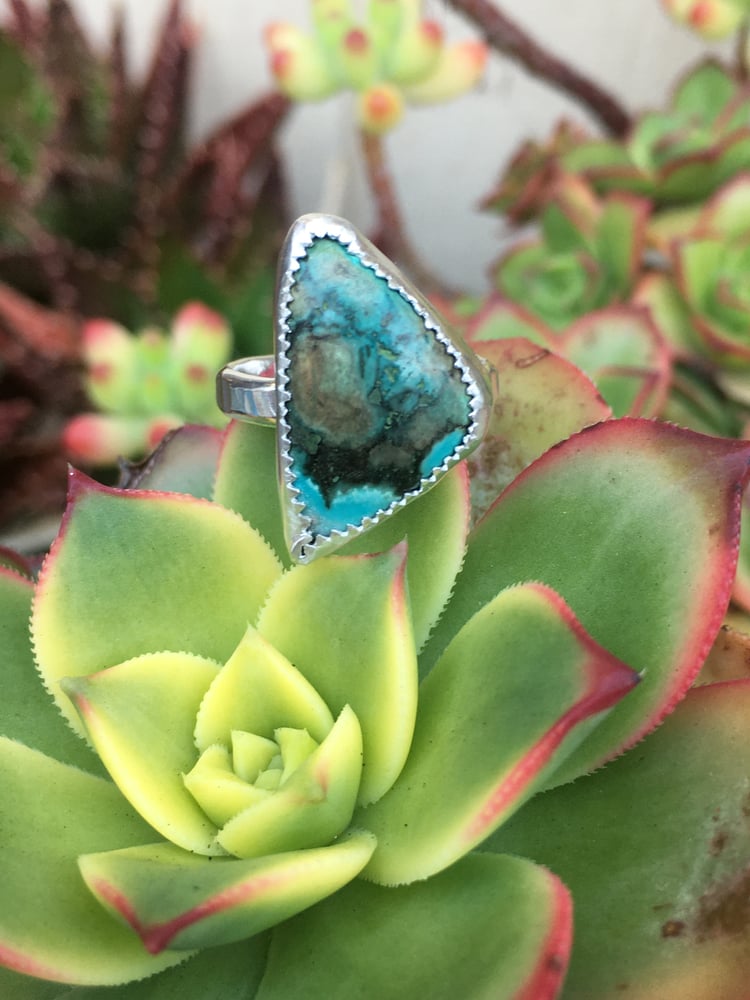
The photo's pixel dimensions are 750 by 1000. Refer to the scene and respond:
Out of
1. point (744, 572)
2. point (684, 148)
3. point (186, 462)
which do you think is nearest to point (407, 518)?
point (186, 462)

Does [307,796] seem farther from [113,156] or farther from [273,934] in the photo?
[113,156]

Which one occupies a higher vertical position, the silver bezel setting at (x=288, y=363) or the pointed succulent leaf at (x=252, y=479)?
the silver bezel setting at (x=288, y=363)

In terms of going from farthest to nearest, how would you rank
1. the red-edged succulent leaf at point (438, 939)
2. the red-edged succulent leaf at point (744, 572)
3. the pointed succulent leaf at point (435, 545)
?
the red-edged succulent leaf at point (744, 572) < the pointed succulent leaf at point (435, 545) < the red-edged succulent leaf at point (438, 939)

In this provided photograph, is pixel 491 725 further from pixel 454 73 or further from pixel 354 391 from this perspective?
pixel 454 73

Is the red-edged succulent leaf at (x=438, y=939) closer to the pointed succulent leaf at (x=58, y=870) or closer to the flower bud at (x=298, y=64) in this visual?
the pointed succulent leaf at (x=58, y=870)

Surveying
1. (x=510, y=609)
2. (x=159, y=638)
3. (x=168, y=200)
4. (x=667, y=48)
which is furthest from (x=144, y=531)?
(x=667, y=48)

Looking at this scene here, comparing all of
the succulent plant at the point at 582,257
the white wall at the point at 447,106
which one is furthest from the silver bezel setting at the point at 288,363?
the white wall at the point at 447,106

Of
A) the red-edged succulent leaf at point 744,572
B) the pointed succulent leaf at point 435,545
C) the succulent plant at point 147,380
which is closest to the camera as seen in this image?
the pointed succulent leaf at point 435,545

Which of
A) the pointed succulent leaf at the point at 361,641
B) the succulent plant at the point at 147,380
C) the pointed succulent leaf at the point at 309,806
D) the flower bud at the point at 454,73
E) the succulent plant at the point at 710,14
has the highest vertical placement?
the succulent plant at the point at 710,14
